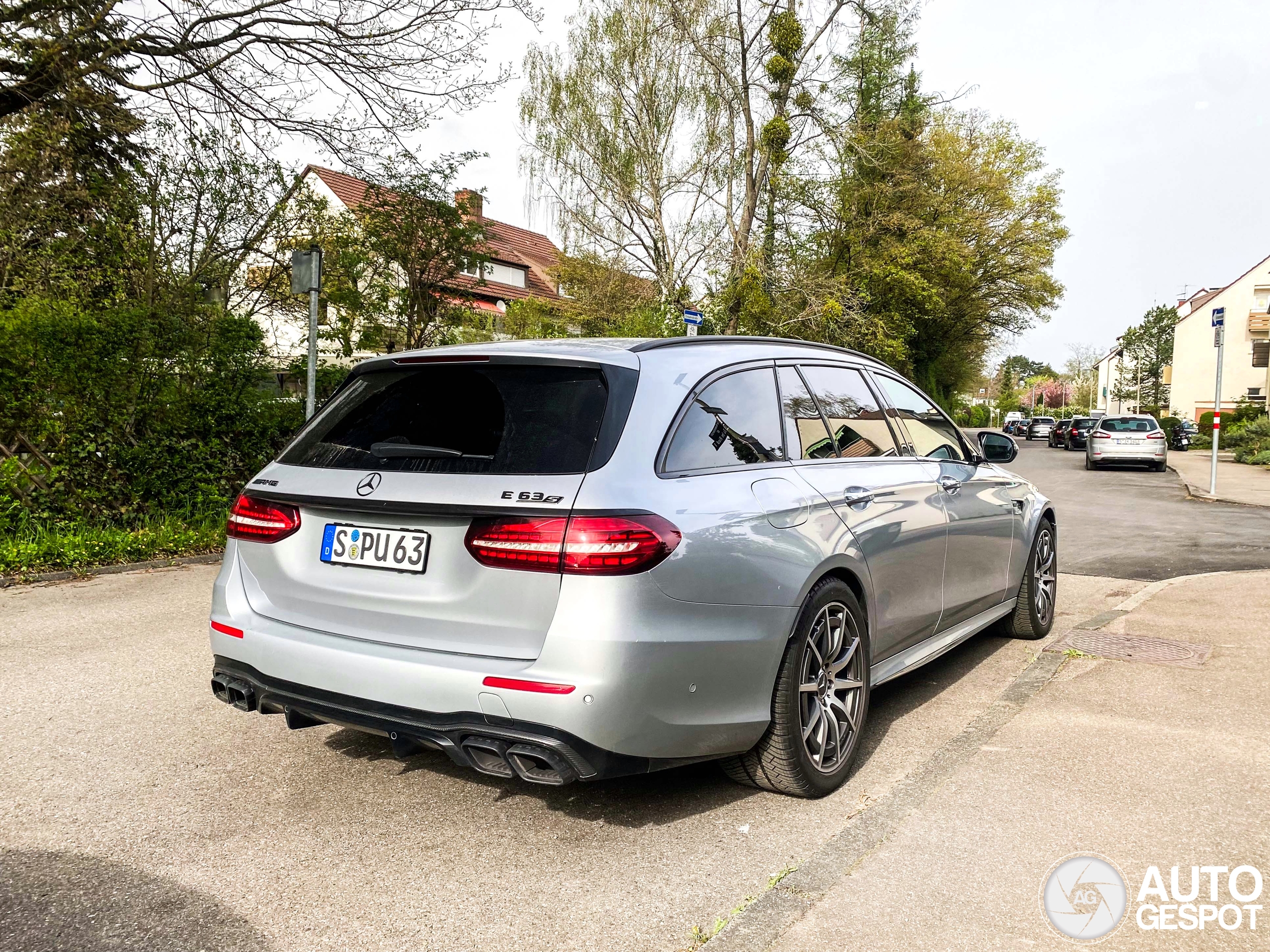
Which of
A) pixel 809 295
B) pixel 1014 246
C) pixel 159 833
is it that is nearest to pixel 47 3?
pixel 159 833

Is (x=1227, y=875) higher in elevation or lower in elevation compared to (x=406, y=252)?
lower

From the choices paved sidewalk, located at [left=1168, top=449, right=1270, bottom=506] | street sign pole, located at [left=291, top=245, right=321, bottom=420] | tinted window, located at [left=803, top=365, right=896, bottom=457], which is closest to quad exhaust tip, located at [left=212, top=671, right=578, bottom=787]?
tinted window, located at [left=803, top=365, right=896, bottom=457]

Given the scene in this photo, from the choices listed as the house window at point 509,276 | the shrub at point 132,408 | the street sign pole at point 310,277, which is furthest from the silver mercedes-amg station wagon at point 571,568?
the house window at point 509,276

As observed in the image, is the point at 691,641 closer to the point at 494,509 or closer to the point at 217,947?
the point at 494,509

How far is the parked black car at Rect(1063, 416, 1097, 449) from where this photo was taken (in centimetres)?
4200

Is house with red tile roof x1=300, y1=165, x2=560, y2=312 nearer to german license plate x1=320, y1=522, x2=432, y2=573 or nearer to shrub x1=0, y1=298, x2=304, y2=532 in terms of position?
shrub x1=0, y1=298, x2=304, y2=532

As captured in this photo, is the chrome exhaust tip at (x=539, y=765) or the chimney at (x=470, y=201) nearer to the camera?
the chrome exhaust tip at (x=539, y=765)

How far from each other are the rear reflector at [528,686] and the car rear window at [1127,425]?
28.1m

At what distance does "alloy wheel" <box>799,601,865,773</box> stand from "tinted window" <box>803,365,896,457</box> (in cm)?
79

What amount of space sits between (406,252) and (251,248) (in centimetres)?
207

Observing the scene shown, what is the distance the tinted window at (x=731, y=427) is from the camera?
10.8 feet

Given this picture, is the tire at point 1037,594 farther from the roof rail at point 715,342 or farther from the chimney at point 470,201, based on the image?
the chimney at point 470,201

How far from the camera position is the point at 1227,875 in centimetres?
302

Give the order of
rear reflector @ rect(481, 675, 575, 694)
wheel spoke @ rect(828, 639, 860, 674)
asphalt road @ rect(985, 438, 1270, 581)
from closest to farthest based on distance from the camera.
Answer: rear reflector @ rect(481, 675, 575, 694)
wheel spoke @ rect(828, 639, 860, 674)
asphalt road @ rect(985, 438, 1270, 581)
